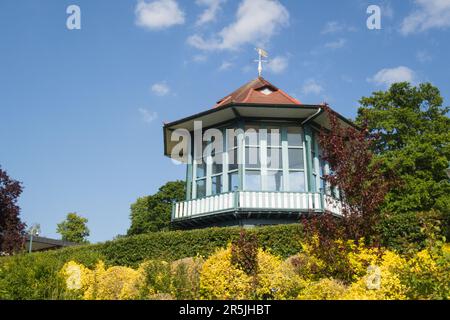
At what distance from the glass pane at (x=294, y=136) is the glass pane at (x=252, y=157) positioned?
156cm

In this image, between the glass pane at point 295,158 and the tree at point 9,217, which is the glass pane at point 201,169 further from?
the tree at point 9,217

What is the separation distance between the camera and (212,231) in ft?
45.8

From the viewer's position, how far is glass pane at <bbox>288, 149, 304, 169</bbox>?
1869cm

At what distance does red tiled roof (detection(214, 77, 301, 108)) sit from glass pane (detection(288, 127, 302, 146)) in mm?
1246

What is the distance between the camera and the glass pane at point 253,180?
58.6 feet

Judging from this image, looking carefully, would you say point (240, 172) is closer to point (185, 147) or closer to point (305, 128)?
point (305, 128)

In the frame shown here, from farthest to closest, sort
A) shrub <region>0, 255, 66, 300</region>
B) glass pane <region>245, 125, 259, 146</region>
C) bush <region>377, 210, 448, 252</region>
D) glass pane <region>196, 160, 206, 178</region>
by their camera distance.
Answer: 1. glass pane <region>196, 160, 206, 178</region>
2. glass pane <region>245, 125, 259, 146</region>
3. bush <region>377, 210, 448, 252</region>
4. shrub <region>0, 255, 66, 300</region>

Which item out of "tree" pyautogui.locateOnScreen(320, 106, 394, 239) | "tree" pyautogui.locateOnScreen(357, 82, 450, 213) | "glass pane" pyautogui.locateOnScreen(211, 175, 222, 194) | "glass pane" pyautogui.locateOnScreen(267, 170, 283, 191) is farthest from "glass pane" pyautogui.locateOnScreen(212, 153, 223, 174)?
"tree" pyautogui.locateOnScreen(320, 106, 394, 239)

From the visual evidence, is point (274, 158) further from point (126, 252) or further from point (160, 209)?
point (160, 209)

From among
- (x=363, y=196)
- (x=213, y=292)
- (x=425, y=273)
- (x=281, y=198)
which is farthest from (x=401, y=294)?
(x=281, y=198)

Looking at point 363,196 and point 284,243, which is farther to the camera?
point 284,243

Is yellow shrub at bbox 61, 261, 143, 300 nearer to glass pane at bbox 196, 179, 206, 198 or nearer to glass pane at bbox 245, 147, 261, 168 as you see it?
glass pane at bbox 196, 179, 206, 198
